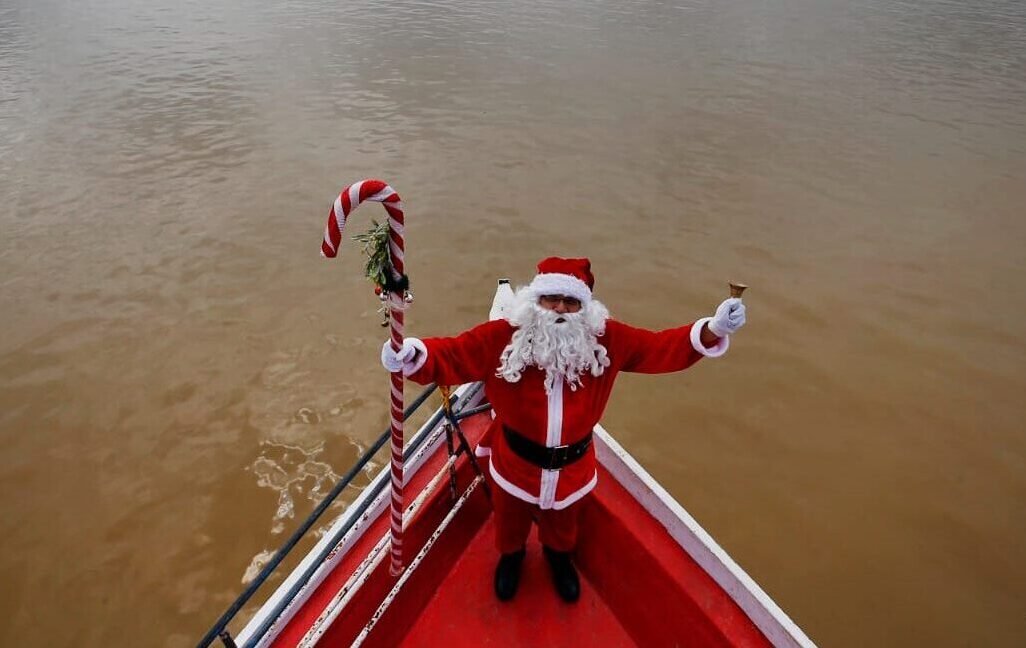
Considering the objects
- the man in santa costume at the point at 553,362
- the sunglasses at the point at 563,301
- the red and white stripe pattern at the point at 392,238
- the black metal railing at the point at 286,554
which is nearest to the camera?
the red and white stripe pattern at the point at 392,238

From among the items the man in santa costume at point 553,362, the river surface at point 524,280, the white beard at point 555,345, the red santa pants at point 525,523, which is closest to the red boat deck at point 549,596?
the red santa pants at point 525,523

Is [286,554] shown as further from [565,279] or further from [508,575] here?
[565,279]

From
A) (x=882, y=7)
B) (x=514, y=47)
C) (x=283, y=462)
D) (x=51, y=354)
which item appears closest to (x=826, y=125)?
(x=514, y=47)

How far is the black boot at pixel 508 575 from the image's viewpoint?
110 inches

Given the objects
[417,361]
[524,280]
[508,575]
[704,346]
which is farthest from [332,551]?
A: [524,280]

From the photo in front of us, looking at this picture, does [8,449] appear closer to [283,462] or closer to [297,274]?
[283,462]

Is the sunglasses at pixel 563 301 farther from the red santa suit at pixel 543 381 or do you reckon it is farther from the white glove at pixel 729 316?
the white glove at pixel 729 316

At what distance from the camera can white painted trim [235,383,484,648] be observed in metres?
2.27

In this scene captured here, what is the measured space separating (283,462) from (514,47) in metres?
13.8

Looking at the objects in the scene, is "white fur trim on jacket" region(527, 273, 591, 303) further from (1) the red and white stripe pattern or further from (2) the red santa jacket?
(1) the red and white stripe pattern

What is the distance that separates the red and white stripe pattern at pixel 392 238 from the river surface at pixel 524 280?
221 centimetres

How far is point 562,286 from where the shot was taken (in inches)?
89.7

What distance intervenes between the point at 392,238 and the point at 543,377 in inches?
33.9

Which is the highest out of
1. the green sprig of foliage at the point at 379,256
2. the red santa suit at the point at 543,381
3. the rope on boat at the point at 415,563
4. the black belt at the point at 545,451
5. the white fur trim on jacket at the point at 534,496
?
the green sprig of foliage at the point at 379,256
